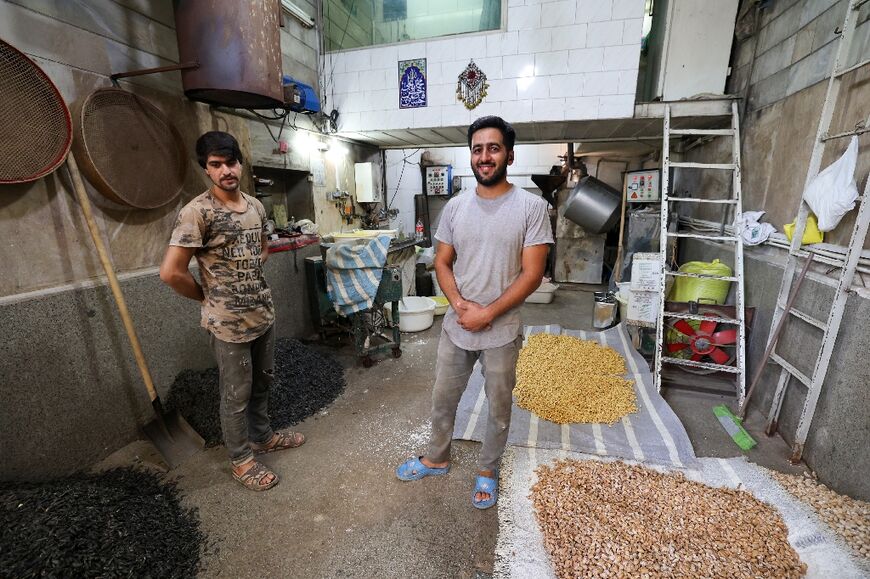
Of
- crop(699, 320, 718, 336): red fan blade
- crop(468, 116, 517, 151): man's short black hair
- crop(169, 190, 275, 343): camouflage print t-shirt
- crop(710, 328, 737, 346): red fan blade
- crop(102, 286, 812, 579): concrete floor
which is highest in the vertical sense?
crop(468, 116, 517, 151): man's short black hair

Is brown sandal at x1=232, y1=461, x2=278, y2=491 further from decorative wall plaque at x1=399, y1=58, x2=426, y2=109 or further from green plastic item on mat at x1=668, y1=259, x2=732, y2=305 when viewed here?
decorative wall plaque at x1=399, y1=58, x2=426, y2=109

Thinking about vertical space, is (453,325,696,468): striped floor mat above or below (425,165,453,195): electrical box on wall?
below

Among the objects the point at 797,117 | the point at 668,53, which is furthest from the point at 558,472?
the point at 668,53

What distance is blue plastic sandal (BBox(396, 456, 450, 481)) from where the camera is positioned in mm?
2049

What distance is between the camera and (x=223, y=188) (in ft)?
5.79

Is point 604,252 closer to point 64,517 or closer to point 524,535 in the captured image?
point 524,535

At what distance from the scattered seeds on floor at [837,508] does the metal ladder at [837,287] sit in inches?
12.1

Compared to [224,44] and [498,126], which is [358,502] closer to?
[498,126]

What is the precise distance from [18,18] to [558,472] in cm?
359

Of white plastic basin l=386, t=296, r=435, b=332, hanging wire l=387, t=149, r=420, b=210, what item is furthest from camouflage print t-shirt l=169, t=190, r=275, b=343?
hanging wire l=387, t=149, r=420, b=210

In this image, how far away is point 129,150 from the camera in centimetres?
230

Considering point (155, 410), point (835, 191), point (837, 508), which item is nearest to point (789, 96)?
point (835, 191)

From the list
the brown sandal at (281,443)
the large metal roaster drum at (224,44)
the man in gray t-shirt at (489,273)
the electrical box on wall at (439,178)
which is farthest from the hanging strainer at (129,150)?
the electrical box on wall at (439,178)

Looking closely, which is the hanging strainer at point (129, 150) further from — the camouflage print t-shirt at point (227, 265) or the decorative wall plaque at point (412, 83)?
the decorative wall plaque at point (412, 83)
